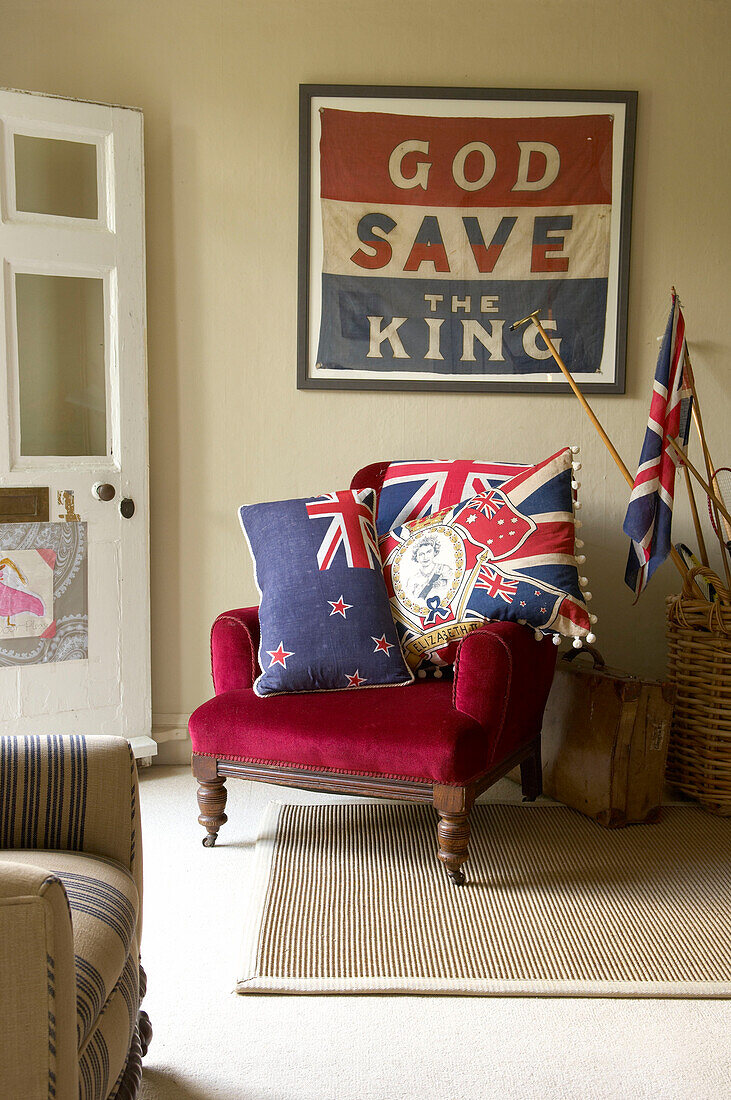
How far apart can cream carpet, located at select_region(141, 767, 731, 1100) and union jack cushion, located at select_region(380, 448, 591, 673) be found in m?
0.92

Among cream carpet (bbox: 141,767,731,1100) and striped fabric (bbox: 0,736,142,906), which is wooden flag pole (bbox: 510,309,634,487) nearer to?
cream carpet (bbox: 141,767,731,1100)

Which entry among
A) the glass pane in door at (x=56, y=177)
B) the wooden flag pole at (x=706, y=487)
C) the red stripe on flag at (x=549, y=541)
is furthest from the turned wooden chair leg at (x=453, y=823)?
the glass pane in door at (x=56, y=177)

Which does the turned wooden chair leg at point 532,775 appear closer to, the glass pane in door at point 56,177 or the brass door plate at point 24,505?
the brass door plate at point 24,505

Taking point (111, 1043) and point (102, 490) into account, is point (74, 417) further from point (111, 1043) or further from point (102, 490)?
point (111, 1043)

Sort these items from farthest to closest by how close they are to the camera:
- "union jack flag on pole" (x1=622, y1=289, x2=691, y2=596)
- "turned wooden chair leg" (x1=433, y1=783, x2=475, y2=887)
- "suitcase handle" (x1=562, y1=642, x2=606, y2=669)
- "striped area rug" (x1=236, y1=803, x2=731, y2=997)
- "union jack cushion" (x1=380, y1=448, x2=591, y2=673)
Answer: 1. "suitcase handle" (x1=562, y1=642, x2=606, y2=669)
2. "union jack flag on pole" (x1=622, y1=289, x2=691, y2=596)
3. "union jack cushion" (x1=380, y1=448, x2=591, y2=673)
4. "turned wooden chair leg" (x1=433, y1=783, x2=475, y2=887)
5. "striped area rug" (x1=236, y1=803, x2=731, y2=997)

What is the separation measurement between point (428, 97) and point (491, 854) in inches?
94.6

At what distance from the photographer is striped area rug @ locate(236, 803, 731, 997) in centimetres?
182

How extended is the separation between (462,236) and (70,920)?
8.69 feet

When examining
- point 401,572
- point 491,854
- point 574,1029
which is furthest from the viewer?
point 401,572

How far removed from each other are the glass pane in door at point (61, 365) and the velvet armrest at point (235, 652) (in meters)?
0.85

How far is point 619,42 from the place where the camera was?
3059mm

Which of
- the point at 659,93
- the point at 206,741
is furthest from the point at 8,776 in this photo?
the point at 659,93

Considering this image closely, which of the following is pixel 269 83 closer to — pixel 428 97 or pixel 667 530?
pixel 428 97

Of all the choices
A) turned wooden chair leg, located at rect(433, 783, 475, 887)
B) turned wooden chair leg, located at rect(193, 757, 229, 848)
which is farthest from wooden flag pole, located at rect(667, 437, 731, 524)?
turned wooden chair leg, located at rect(193, 757, 229, 848)
